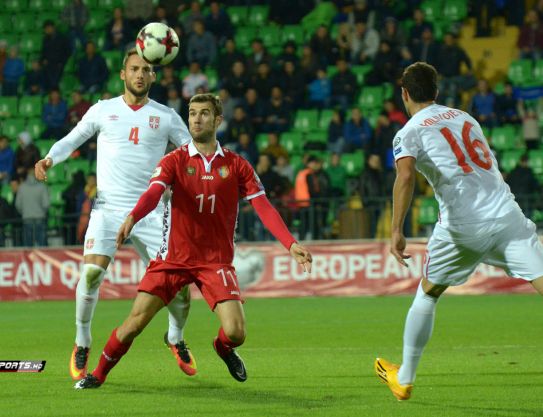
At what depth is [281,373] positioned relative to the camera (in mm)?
9250

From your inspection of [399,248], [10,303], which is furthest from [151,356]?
[10,303]

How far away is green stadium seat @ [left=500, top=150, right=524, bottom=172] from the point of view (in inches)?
817

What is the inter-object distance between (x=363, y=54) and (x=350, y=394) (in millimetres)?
16089

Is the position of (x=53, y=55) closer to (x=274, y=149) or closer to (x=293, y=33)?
(x=293, y=33)

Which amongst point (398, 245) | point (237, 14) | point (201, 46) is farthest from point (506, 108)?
point (398, 245)

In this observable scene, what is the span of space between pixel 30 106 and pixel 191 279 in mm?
17114

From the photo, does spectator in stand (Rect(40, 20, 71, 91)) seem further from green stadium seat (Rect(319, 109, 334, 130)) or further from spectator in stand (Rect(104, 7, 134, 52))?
green stadium seat (Rect(319, 109, 334, 130))

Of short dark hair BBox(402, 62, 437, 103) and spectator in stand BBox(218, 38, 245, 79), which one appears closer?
short dark hair BBox(402, 62, 437, 103)

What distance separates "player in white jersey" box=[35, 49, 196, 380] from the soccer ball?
10cm

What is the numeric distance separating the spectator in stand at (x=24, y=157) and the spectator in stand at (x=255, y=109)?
387 cm

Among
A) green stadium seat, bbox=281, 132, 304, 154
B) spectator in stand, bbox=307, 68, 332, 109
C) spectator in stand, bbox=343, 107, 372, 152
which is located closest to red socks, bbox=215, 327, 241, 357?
spectator in stand, bbox=343, 107, 372, 152

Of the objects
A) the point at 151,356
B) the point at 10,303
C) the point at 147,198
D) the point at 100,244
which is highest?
the point at 147,198

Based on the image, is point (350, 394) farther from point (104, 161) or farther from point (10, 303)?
point (10, 303)

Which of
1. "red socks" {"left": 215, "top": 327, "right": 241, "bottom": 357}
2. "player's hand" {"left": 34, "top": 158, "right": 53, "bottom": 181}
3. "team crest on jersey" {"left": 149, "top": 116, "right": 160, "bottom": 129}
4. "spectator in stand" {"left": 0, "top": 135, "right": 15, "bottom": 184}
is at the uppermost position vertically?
"team crest on jersey" {"left": 149, "top": 116, "right": 160, "bottom": 129}
